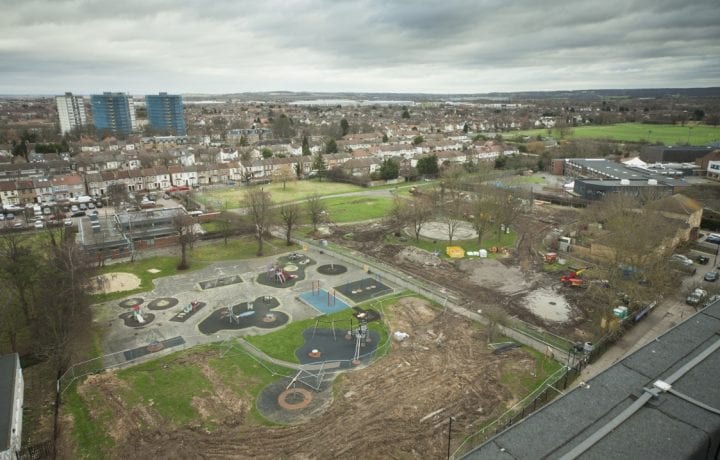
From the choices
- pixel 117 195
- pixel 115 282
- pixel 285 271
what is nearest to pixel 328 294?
pixel 285 271

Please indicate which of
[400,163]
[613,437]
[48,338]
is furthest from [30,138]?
[613,437]

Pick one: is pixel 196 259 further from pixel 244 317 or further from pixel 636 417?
pixel 636 417

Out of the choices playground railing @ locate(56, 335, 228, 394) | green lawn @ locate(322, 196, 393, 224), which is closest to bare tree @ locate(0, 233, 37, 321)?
playground railing @ locate(56, 335, 228, 394)

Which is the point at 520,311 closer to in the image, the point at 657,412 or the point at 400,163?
the point at 657,412

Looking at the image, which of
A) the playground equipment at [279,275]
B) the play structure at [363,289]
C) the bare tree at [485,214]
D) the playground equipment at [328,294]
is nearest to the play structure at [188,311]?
the playground equipment at [279,275]

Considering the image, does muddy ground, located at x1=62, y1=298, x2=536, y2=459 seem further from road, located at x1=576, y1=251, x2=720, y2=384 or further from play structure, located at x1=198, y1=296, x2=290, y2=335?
road, located at x1=576, y1=251, x2=720, y2=384

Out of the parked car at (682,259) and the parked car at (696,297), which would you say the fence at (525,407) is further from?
the parked car at (682,259)

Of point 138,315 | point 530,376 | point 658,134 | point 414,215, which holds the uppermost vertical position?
point 658,134
